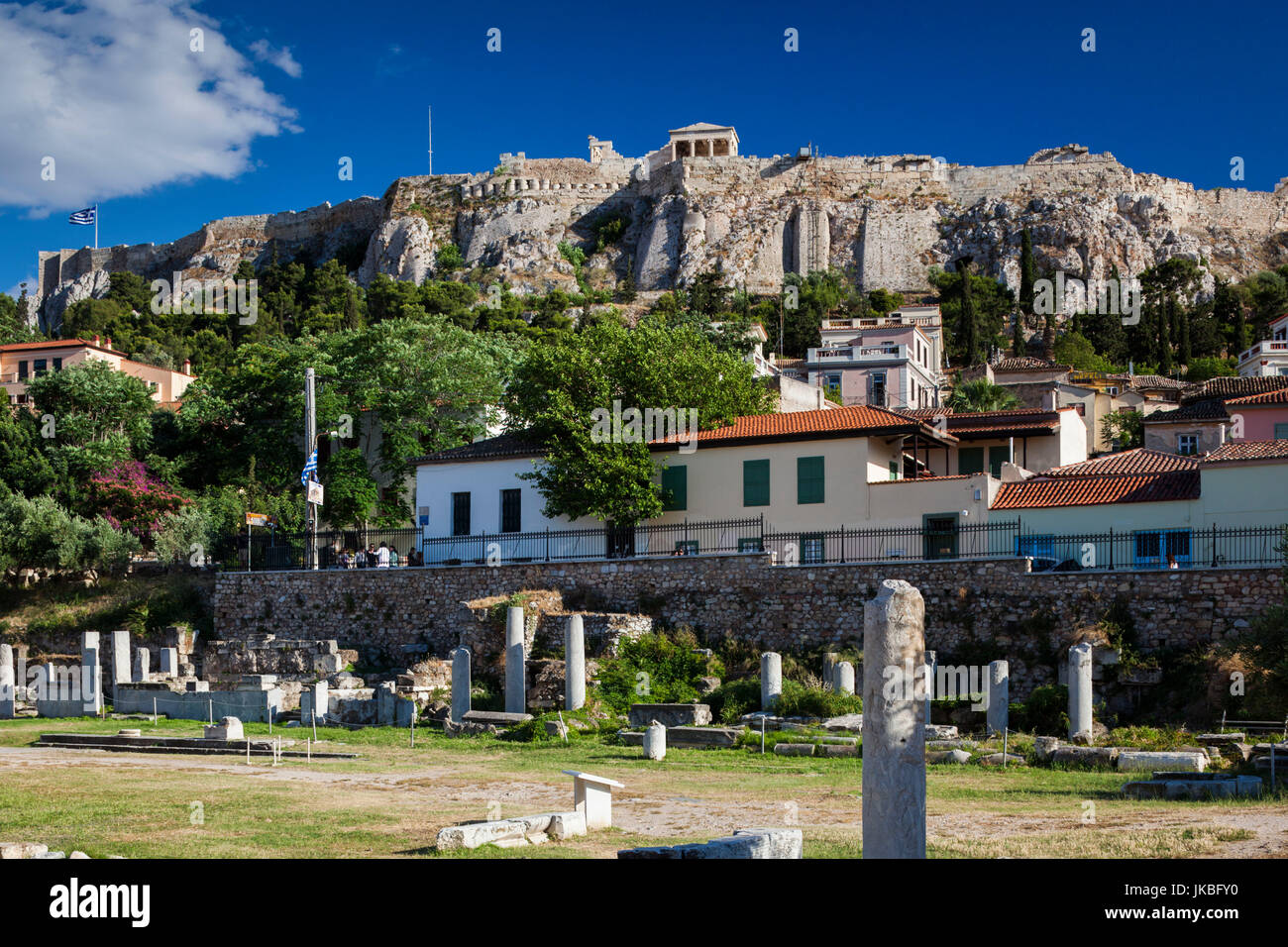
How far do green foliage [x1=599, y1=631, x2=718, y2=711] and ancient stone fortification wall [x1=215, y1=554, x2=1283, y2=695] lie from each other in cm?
129

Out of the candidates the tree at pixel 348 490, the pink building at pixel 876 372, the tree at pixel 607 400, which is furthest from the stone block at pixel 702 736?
the pink building at pixel 876 372

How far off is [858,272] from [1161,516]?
100 metres

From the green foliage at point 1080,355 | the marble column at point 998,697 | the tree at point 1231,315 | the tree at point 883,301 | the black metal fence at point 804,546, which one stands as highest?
the tree at point 883,301

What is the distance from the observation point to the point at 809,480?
3406 centimetres

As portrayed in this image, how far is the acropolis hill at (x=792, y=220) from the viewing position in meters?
123

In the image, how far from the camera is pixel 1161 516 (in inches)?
1200

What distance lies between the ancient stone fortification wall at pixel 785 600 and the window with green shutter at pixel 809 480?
358 cm

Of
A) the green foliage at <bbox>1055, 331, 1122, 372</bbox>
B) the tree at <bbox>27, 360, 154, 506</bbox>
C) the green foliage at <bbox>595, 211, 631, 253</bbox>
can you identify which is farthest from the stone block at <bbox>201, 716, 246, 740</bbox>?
the green foliage at <bbox>595, 211, 631, 253</bbox>

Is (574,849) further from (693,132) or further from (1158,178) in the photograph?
(693,132)

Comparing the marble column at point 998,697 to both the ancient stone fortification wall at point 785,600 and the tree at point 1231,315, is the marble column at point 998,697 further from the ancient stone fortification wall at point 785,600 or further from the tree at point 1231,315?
the tree at point 1231,315

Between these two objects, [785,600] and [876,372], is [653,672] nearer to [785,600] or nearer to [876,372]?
[785,600]
